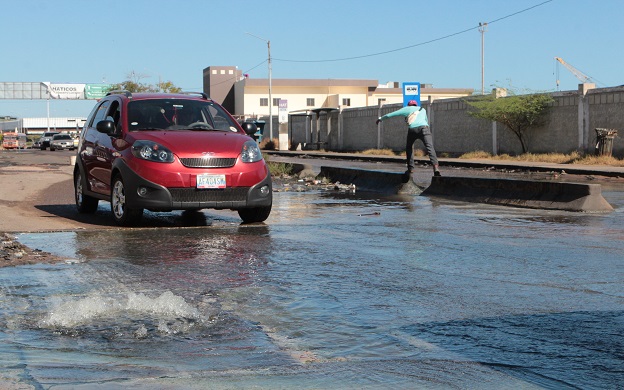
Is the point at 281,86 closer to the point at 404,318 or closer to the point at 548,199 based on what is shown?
the point at 548,199

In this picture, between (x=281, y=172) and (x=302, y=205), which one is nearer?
(x=302, y=205)

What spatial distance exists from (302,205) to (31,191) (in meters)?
6.15

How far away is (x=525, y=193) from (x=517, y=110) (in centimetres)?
2411

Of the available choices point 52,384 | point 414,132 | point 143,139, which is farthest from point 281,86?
point 52,384

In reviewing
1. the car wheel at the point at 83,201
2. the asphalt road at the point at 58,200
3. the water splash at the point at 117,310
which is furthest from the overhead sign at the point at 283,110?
the water splash at the point at 117,310

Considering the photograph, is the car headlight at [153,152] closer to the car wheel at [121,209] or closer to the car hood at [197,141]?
the car hood at [197,141]

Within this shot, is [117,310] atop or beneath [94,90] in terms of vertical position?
beneath

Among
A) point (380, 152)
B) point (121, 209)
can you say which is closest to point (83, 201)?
point (121, 209)

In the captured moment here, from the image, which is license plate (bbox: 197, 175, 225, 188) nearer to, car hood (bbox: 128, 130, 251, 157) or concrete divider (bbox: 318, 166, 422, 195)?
car hood (bbox: 128, 130, 251, 157)

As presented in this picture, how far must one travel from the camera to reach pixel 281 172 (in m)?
25.3

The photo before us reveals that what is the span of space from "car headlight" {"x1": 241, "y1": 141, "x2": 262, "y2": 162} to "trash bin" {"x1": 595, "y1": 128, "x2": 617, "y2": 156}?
23121mm

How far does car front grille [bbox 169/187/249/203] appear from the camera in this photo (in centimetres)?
1105

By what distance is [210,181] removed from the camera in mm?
11117

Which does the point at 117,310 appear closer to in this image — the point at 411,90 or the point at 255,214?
the point at 255,214
